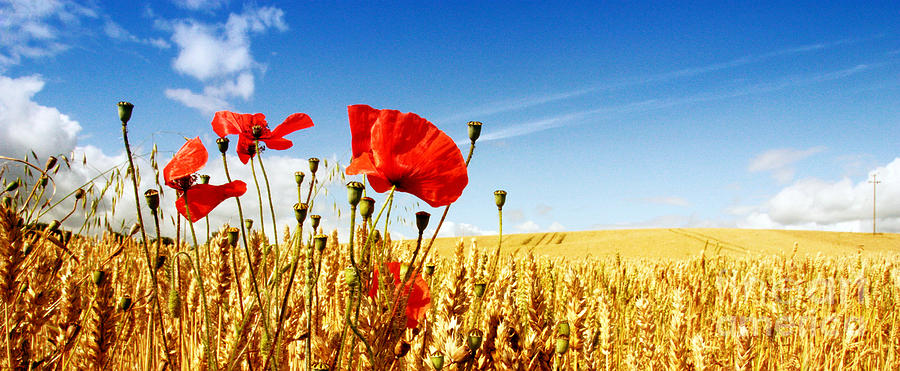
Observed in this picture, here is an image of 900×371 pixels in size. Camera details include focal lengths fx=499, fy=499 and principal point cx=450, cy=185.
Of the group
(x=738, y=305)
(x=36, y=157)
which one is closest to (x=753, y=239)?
(x=738, y=305)

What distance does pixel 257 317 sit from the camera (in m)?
1.10

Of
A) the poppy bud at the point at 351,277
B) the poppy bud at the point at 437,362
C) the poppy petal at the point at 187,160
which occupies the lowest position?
the poppy bud at the point at 437,362

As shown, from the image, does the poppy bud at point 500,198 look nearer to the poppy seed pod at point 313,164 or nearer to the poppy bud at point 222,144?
the poppy seed pod at point 313,164

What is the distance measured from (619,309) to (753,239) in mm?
24800

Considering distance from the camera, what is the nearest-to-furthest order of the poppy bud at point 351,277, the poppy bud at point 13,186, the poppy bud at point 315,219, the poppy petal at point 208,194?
the poppy bud at point 351,277 → the poppy petal at point 208,194 → the poppy bud at point 315,219 → the poppy bud at point 13,186

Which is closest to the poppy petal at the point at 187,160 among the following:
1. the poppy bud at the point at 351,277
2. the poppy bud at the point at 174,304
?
the poppy bud at the point at 174,304

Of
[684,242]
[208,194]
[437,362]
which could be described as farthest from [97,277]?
[684,242]

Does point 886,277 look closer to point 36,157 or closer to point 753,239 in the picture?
point 36,157

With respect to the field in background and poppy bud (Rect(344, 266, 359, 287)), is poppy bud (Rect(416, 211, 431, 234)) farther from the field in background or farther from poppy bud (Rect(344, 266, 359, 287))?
the field in background

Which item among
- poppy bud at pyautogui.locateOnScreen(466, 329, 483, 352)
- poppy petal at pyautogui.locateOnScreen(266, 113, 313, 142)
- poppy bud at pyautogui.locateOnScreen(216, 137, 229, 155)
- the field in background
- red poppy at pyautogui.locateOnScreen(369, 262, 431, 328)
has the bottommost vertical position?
the field in background

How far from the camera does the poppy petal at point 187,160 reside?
103 cm

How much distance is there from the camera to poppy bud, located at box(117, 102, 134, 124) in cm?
98

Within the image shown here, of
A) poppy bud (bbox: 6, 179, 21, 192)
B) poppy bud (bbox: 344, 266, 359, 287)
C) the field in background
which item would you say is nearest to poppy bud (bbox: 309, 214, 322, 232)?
poppy bud (bbox: 344, 266, 359, 287)

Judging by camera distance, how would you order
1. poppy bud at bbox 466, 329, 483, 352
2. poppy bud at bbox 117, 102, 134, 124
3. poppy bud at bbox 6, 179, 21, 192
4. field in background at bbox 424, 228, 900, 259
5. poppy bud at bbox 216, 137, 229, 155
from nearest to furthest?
poppy bud at bbox 466, 329, 483, 352 < poppy bud at bbox 117, 102, 134, 124 < poppy bud at bbox 216, 137, 229, 155 < poppy bud at bbox 6, 179, 21, 192 < field in background at bbox 424, 228, 900, 259
